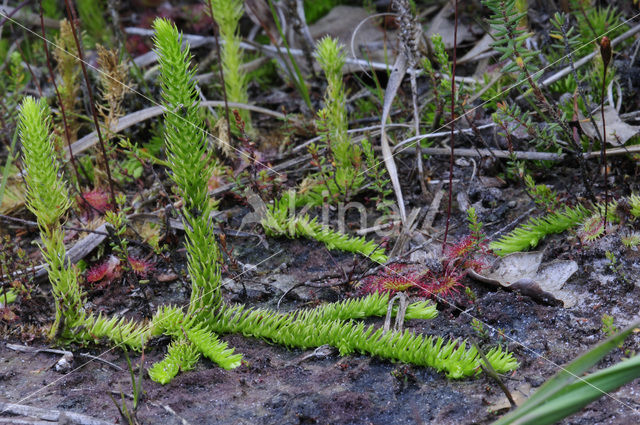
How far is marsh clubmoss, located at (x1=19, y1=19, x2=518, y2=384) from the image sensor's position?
221 cm

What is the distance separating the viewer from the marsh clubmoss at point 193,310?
2215mm

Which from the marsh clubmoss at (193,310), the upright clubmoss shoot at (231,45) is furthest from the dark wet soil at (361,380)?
the upright clubmoss shoot at (231,45)

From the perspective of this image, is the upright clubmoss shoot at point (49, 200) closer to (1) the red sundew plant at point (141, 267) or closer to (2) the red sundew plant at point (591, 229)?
(1) the red sundew plant at point (141, 267)

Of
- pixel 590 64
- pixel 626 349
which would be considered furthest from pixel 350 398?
pixel 590 64

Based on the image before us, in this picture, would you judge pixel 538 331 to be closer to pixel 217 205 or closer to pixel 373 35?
pixel 217 205

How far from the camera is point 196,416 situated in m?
2.02

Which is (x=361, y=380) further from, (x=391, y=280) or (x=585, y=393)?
(x=585, y=393)

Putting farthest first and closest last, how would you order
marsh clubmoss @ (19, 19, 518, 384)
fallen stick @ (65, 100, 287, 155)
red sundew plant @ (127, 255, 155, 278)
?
fallen stick @ (65, 100, 287, 155) → red sundew plant @ (127, 255, 155, 278) → marsh clubmoss @ (19, 19, 518, 384)

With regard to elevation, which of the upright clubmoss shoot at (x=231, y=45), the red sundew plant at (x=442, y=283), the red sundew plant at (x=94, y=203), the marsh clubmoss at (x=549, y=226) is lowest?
the red sundew plant at (x=442, y=283)

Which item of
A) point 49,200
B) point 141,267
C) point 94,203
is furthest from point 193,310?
point 94,203

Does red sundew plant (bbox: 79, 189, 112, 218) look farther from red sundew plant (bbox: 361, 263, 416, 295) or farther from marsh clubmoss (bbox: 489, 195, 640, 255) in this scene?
marsh clubmoss (bbox: 489, 195, 640, 255)

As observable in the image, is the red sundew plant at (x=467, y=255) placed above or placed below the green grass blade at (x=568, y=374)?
below

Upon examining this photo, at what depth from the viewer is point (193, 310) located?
2.44 m

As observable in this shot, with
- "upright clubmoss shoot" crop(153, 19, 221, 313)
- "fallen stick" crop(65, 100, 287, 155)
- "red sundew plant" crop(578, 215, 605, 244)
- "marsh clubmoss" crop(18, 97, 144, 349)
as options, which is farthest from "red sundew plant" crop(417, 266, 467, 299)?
"fallen stick" crop(65, 100, 287, 155)
